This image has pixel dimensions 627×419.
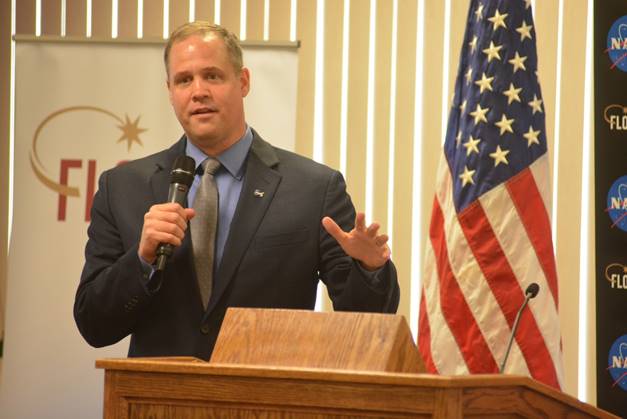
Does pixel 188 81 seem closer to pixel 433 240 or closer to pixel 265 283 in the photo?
pixel 265 283

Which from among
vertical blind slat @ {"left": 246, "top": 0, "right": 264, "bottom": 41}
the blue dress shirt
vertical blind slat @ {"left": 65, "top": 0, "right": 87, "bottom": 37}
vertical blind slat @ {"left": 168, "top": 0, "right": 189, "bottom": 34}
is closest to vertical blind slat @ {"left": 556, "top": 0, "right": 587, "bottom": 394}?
vertical blind slat @ {"left": 246, "top": 0, "right": 264, "bottom": 41}

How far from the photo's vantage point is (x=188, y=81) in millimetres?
2920

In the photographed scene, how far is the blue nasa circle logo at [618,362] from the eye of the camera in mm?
4445

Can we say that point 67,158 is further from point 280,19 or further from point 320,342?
point 320,342

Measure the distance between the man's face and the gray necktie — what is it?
0.11m

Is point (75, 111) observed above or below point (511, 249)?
above

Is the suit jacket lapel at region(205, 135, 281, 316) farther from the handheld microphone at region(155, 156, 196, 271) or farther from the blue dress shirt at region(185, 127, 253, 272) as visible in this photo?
the handheld microphone at region(155, 156, 196, 271)

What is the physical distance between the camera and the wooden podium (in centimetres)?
168

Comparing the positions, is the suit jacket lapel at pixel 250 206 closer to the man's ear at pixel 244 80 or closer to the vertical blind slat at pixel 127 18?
the man's ear at pixel 244 80

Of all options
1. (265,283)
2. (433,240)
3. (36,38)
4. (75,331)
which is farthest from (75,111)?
(265,283)

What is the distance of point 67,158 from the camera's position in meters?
4.99

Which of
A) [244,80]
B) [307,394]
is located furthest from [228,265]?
[307,394]

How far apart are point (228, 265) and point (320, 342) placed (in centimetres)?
86

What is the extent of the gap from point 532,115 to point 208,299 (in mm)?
1900
